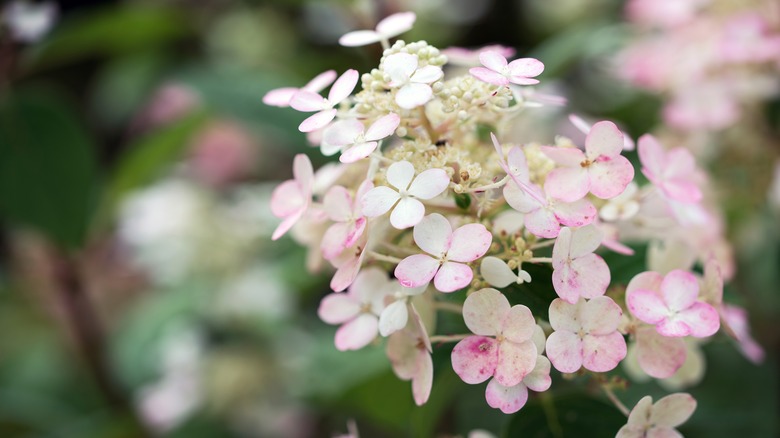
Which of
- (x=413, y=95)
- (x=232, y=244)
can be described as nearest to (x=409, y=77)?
(x=413, y=95)

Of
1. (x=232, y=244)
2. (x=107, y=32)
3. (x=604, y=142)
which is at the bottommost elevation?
(x=232, y=244)

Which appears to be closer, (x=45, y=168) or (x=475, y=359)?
(x=475, y=359)

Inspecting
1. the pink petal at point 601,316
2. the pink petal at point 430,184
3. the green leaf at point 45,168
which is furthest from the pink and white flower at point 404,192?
the green leaf at point 45,168

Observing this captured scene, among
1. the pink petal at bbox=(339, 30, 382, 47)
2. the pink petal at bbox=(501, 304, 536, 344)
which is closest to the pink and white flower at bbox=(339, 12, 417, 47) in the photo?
the pink petal at bbox=(339, 30, 382, 47)

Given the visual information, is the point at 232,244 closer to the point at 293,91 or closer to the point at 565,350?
the point at 293,91

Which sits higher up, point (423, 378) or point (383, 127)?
Answer: point (383, 127)

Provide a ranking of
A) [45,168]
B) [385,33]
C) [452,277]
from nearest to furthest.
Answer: [452,277] < [385,33] < [45,168]
